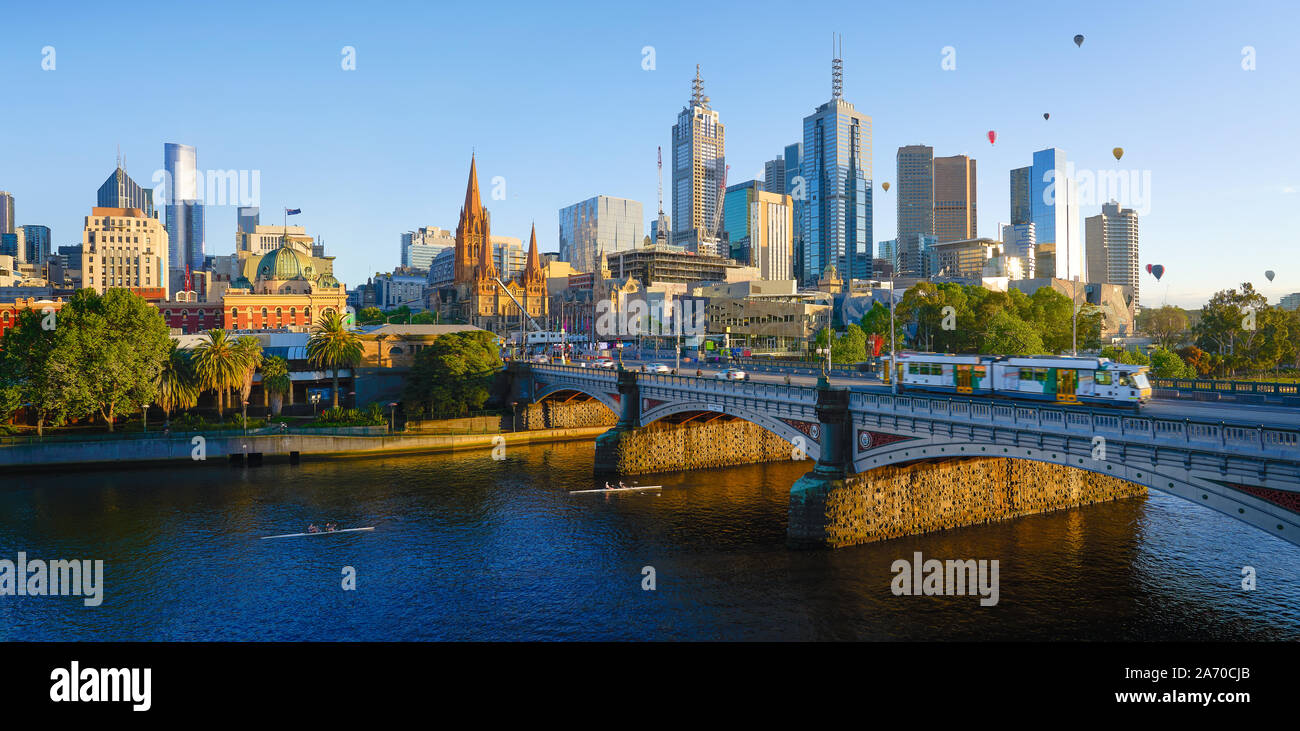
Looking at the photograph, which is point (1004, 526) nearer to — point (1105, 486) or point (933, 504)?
point (933, 504)

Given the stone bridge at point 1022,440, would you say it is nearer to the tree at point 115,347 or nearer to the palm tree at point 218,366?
the palm tree at point 218,366

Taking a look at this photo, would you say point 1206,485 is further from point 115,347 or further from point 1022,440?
point 115,347

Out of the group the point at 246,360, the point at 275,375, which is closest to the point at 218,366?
the point at 246,360

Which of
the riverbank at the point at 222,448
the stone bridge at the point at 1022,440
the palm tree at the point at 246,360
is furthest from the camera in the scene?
the palm tree at the point at 246,360

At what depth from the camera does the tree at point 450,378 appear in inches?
3445

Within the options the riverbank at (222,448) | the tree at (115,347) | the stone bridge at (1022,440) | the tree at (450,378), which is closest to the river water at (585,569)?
the stone bridge at (1022,440)

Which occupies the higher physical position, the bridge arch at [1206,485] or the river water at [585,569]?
the bridge arch at [1206,485]

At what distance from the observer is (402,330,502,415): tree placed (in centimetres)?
8750

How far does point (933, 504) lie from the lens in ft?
153

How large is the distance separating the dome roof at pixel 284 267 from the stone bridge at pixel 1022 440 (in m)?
125

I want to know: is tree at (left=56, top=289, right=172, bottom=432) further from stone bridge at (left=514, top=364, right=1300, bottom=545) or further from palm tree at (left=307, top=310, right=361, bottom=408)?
stone bridge at (left=514, top=364, right=1300, bottom=545)

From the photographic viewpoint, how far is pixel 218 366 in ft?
261

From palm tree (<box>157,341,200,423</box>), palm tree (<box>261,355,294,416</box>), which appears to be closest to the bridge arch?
palm tree (<box>157,341,200,423</box>)

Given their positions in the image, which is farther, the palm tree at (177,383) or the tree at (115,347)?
the palm tree at (177,383)
